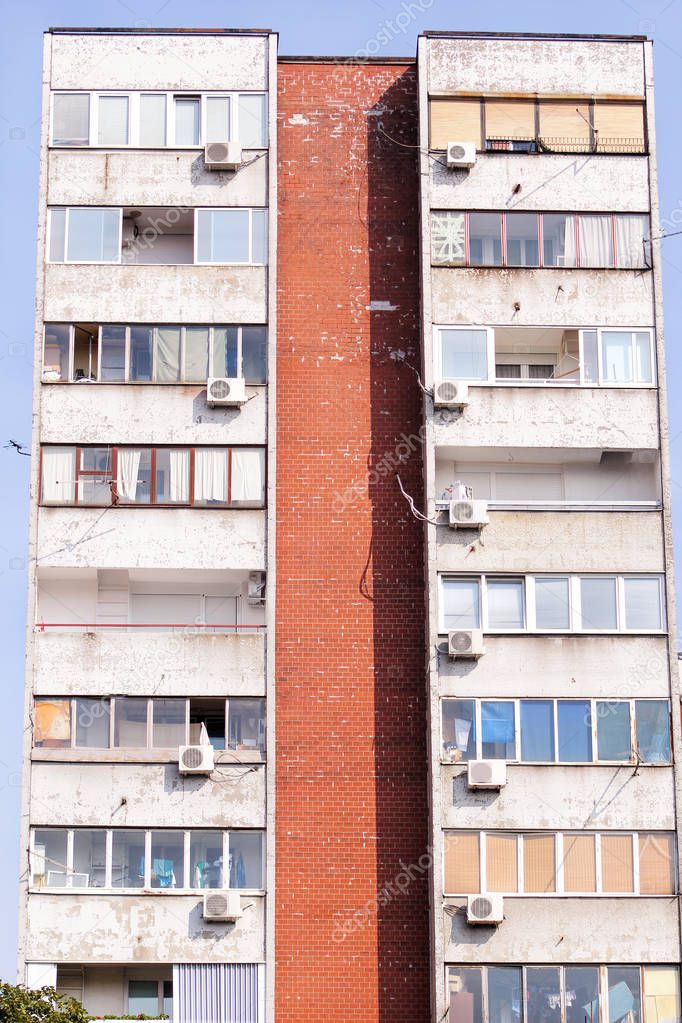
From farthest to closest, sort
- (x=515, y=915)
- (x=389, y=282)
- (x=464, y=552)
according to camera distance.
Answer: (x=389, y=282)
(x=464, y=552)
(x=515, y=915)

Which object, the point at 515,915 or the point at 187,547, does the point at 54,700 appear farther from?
the point at 515,915

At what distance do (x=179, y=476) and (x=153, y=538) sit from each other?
58.2 inches

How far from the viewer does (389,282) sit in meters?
38.5

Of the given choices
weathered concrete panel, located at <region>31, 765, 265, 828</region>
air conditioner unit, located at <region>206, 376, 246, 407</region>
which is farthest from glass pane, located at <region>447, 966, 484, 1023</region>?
air conditioner unit, located at <region>206, 376, 246, 407</region>

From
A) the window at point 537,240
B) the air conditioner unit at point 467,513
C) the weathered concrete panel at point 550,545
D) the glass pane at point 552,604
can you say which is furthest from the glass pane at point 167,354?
the glass pane at point 552,604

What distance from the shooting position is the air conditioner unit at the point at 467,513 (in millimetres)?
36000

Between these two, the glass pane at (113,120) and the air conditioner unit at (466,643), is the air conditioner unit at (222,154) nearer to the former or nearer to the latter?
the glass pane at (113,120)

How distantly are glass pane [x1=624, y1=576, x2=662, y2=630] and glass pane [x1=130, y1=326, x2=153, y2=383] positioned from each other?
11.2 m

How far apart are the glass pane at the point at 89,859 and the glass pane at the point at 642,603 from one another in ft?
37.9

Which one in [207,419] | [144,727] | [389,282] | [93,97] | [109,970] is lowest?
[109,970]

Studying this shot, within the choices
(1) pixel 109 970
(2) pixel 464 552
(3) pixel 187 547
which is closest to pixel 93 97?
(3) pixel 187 547

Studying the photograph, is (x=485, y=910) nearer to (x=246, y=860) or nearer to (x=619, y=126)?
(x=246, y=860)

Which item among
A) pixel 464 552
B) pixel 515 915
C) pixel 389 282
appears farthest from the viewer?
pixel 389 282

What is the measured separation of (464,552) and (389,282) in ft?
21.4
